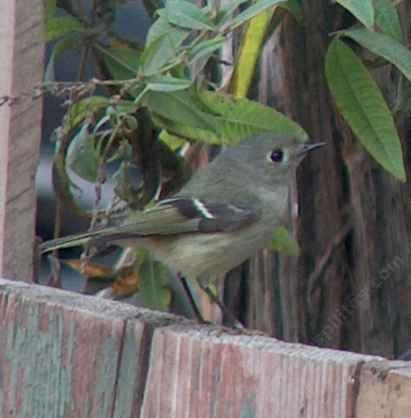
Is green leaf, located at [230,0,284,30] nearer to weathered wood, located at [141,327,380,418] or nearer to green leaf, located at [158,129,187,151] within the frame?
green leaf, located at [158,129,187,151]

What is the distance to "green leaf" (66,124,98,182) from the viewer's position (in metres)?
3.10

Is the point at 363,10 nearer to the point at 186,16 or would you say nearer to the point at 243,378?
the point at 186,16

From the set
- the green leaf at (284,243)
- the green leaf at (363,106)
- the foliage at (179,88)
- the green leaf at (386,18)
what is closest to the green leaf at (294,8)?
the foliage at (179,88)

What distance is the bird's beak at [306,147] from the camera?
3.16 m

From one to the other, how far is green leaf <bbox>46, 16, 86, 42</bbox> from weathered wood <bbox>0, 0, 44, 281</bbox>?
1.23 ft

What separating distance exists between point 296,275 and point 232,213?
242mm

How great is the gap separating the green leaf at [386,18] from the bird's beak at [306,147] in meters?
0.44

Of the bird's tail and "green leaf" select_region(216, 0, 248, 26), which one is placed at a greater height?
"green leaf" select_region(216, 0, 248, 26)

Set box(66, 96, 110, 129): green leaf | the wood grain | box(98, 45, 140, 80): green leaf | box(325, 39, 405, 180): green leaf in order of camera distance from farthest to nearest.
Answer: box(98, 45, 140, 80): green leaf
box(66, 96, 110, 129): green leaf
box(325, 39, 405, 180): green leaf
the wood grain

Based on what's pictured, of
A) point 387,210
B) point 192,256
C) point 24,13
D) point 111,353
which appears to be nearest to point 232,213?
point 192,256

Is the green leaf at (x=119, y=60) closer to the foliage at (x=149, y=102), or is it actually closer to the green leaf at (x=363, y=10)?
the foliage at (x=149, y=102)

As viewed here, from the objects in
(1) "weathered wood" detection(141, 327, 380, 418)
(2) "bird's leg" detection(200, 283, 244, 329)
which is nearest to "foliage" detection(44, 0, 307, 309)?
(2) "bird's leg" detection(200, 283, 244, 329)

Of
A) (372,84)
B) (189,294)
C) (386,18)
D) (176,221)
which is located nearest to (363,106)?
(372,84)

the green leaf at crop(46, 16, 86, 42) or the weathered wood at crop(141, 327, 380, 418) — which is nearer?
the weathered wood at crop(141, 327, 380, 418)
